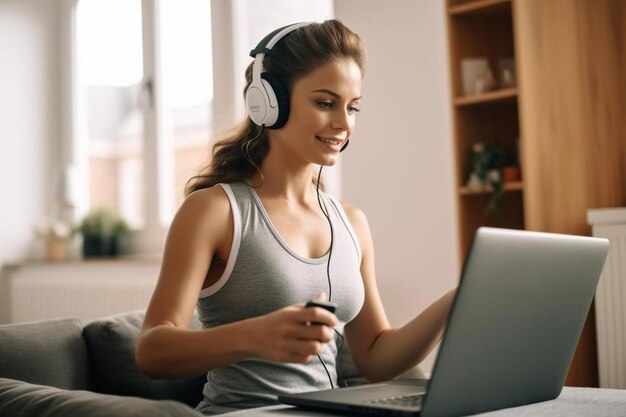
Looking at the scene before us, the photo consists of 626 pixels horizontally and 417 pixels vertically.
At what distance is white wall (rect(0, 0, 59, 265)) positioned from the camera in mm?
5051

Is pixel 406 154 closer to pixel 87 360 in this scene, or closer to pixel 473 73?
pixel 473 73

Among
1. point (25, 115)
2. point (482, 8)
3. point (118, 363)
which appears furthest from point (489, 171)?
point (25, 115)

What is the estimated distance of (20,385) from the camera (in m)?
1.23

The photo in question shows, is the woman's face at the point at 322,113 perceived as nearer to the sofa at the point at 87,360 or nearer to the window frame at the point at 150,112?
the sofa at the point at 87,360

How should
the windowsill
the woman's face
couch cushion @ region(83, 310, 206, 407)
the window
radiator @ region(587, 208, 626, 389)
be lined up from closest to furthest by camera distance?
the woman's face → couch cushion @ region(83, 310, 206, 407) → radiator @ region(587, 208, 626, 389) → the window → the windowsill

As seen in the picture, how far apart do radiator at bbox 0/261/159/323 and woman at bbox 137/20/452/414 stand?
8.64 feet

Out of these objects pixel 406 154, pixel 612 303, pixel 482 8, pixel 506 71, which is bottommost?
pixel 612 303

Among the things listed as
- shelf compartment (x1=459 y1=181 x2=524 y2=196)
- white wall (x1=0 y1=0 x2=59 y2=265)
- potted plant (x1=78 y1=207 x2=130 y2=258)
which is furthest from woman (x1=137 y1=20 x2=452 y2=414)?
white wall (x1=0 y1=0 x2=59 y2=265)

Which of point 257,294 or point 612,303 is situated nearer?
point 257,294

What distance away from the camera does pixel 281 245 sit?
1.42 meters

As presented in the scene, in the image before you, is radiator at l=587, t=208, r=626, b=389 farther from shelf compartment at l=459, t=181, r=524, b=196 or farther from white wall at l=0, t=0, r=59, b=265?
white wall at l=0, t=0, r=59, b=265

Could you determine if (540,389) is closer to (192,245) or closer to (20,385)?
(192,245)

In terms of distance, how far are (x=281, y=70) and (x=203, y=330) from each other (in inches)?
21.4

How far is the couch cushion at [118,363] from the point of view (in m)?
1.63
